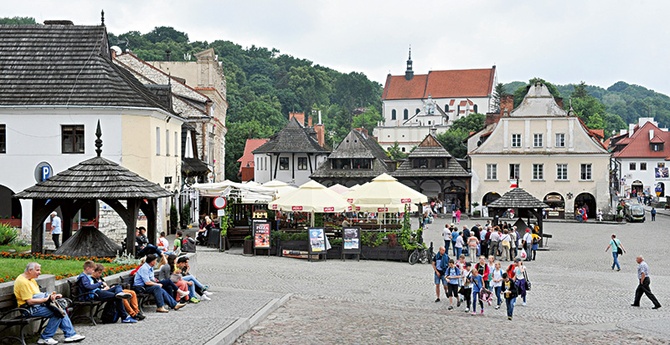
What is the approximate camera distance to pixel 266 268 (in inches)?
974

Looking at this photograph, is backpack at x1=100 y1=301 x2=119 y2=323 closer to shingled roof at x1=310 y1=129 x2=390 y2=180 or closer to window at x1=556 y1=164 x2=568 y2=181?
shingled roof at x1=310 y1=129 x2=390 y2=180

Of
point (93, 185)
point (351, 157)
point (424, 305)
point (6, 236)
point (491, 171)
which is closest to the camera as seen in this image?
point (93, 185)

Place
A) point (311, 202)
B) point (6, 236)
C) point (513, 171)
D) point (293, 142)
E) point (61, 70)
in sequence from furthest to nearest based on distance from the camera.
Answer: point (293, 142) < point (513, 171) < point (61, 70) < point (311, 202) < point (6, 236)

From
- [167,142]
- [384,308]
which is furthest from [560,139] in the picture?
[384,308]

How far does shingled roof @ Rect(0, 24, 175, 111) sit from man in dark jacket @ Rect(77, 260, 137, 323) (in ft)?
64.4

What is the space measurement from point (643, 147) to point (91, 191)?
290ft

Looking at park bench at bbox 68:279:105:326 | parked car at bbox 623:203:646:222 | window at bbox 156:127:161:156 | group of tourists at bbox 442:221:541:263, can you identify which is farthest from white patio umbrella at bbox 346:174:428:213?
parked car at bbox 623:203:646:222

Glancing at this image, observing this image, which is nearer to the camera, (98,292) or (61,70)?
(98,292)

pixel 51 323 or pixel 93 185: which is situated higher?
pixel 93 185

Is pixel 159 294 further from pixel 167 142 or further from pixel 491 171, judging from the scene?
pixel 491 171

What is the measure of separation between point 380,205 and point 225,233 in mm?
6560

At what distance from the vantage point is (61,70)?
3262 centimetres

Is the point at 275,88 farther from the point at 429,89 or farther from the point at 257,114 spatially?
the point at 257,114

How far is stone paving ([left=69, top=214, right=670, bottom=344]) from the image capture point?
43.8 feet
